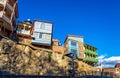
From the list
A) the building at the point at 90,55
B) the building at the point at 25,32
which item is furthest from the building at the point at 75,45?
the building at the point at 25,32

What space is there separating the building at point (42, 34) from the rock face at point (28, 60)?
383 cm

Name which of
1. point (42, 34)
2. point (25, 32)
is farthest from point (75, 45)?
point (25, 32)

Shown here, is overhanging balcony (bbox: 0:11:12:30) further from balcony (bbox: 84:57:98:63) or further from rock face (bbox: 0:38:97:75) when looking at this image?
balcony (bbox: 84:57:98:63)

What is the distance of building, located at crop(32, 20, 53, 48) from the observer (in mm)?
45656

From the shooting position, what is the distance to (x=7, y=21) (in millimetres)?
39219

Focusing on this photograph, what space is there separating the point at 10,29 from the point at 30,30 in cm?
804

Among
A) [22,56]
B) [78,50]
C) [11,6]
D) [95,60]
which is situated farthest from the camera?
[95,60]

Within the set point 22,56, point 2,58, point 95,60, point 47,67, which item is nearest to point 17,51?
point 22,56

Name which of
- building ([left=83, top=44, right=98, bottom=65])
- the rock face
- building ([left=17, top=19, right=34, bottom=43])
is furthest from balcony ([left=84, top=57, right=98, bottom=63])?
building ([left=17, top=19, right=34, bottom=43])

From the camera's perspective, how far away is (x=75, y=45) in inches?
2103

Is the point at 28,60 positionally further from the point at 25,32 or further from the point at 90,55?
the point at 90,55

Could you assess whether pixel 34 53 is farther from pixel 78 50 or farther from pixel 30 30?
pixel 78 50

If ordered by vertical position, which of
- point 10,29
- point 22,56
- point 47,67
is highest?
point 10,29

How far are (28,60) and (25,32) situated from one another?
13.3 meters
